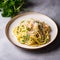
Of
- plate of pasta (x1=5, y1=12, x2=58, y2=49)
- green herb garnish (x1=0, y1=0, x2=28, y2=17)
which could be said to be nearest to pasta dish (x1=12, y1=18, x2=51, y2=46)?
plate of pasta (x1=5, y1=12, x2=58, y2=49)

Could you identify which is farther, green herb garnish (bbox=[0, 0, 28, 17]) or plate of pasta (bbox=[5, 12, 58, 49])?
green herb garnish (bbox=[0, 0, 28, 17])

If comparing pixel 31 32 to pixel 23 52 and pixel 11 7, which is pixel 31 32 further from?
pixel 11 7

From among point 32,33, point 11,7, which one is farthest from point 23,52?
point 11,7

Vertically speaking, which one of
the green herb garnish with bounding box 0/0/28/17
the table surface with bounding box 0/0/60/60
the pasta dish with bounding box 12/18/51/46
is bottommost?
the table surface with bounding box 0/0/60/60

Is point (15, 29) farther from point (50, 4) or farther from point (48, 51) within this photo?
point (50, 4)

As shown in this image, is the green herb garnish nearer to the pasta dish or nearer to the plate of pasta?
the plate of pasta

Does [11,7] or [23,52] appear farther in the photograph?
[11,7]

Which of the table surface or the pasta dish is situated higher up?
the pasta dish

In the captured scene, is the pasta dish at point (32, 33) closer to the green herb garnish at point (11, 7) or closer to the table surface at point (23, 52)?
the table surface at point (23, 52)
